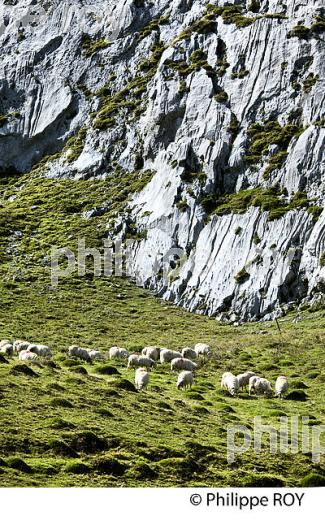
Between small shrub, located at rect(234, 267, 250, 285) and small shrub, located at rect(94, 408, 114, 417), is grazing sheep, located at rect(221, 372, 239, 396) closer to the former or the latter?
small shrub, located at rect(94, 408, 114, 417)

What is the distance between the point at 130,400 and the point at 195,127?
2750 inches

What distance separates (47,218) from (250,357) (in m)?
54.0

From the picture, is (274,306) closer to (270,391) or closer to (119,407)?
(270,391)

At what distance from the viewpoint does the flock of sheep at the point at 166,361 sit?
3644cm

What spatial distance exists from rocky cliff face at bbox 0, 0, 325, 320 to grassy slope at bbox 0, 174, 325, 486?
26.5 feet

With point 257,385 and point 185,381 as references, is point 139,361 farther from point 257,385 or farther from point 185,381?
point 257,385

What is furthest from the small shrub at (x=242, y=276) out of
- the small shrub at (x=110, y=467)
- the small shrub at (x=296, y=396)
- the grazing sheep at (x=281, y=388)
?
the small shrub at (x=110, y=467)

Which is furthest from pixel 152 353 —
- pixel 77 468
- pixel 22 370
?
pixel 77 468

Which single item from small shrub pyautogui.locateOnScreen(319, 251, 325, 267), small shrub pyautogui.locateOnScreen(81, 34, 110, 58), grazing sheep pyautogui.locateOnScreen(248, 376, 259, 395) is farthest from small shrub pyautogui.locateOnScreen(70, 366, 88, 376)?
small shrub pyautogui.locateOnScreen(81, 34, 110, 58)

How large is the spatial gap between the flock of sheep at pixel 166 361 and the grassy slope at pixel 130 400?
85 cm

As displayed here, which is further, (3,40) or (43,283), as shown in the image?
(3,40)

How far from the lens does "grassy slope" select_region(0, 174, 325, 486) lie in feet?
69.3

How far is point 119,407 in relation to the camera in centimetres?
2833
